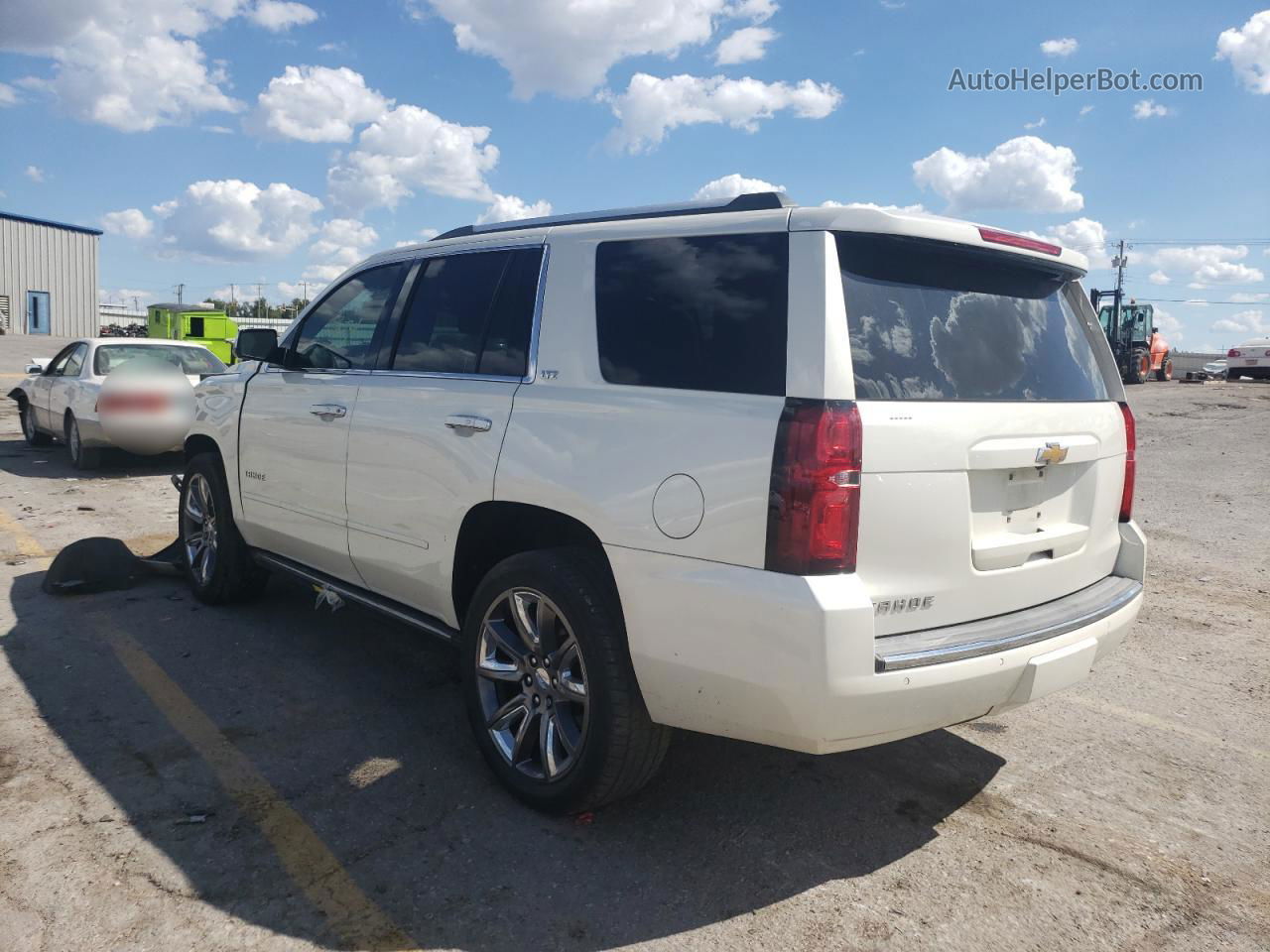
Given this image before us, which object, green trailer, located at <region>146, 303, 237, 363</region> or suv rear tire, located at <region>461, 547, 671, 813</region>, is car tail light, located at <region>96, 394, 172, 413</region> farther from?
green trailer, located at <region>146, 303, 237, 363</region>

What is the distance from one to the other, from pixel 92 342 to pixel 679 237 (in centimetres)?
1087

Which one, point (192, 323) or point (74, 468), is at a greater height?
point (192, 323)

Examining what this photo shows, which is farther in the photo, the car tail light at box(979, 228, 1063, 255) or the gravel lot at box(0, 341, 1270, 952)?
the car tail light at box(979, 228, 1063, 255)

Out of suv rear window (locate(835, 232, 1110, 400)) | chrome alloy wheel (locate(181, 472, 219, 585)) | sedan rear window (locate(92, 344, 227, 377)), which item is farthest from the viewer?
sedan rear window (locate(92, 344, 227, 377))

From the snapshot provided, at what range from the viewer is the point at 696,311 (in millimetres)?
3104

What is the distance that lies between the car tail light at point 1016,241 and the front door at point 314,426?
2505 mm

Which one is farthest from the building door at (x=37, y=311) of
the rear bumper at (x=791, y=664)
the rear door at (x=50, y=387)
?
the rear bumper at (x=791, y=664)

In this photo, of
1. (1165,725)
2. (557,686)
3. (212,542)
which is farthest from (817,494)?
(212,542)

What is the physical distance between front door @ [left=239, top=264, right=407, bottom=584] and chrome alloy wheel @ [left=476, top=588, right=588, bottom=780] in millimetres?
1064

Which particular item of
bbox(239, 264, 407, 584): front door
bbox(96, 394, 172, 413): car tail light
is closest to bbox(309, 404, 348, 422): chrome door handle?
bbox(239, 264, 407, 584): front door

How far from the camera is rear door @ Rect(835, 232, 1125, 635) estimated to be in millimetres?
2764

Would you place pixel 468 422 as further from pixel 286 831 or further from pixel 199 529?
pixel 199 529

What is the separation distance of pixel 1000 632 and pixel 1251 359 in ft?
112

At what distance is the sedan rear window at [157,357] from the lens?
37.3 feet
